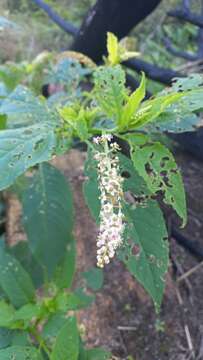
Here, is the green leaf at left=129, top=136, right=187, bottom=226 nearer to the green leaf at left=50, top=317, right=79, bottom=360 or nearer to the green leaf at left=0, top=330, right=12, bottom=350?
the green leaf at left=50, top=317, right=79, bottom=360

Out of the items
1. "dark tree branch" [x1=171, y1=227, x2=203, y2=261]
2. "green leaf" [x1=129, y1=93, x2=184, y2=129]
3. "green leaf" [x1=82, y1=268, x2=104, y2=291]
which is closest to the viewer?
"green leaf" [x1=129, y1=93, x2=184, y2=129]

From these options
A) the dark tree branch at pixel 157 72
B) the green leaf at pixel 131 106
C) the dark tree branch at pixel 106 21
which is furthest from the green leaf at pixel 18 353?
the dark tree branch at pixel 106 21

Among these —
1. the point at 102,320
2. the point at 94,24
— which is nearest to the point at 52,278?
the point at 102,320

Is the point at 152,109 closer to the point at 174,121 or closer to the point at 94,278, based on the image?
the point at 174,121

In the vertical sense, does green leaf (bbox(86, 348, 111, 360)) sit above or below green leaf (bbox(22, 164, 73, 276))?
below

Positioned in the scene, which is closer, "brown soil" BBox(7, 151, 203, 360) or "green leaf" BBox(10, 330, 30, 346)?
"green leaf" BBox(10, 330, 30, 346)

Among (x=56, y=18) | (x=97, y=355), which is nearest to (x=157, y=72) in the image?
(x=56, y=18)

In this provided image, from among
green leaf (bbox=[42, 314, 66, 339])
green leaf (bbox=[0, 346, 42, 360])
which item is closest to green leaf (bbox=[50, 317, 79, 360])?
green leaf (bbox=[0, 346, 42, 360])
